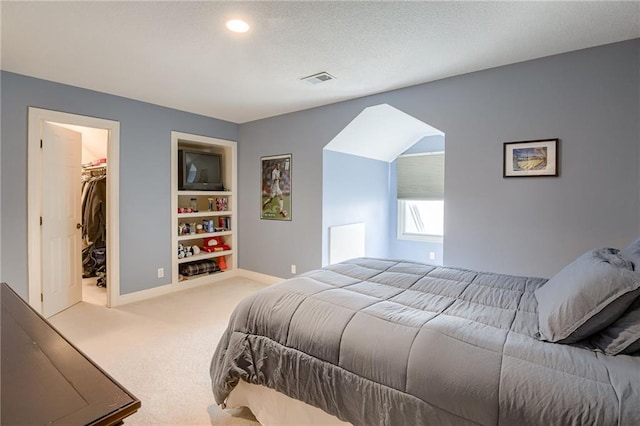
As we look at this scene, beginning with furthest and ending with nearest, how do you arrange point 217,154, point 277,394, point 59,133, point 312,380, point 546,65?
point 217,154, point 59,133, point 546,65, point 277,394, point 312,380

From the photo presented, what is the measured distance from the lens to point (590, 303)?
3.78 feet

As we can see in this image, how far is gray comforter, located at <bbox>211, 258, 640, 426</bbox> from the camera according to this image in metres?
0.97

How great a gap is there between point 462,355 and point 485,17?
2.07m

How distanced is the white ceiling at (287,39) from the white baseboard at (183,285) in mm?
2403

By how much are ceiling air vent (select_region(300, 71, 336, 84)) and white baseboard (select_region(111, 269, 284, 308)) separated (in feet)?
8.66

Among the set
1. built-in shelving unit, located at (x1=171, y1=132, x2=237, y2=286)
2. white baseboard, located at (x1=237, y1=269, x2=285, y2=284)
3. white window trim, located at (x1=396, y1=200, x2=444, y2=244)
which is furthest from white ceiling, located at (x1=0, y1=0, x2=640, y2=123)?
white baseboard, located at (x1=237, y1=269, x2=285, y2=284)

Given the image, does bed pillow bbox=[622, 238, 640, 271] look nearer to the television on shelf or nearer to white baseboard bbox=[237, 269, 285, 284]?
white baseboard bbox=[237, 269, 285, 284]

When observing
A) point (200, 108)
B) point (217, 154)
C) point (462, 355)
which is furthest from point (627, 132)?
point (217, 154)

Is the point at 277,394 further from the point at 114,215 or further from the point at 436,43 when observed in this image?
the point at 114,215

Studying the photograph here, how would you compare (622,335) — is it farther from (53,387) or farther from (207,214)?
(207,214)

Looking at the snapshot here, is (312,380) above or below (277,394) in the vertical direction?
above

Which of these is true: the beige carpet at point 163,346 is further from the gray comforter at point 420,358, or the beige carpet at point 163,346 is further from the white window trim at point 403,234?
the white window trim at point 403,234

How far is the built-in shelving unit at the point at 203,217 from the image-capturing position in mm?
4184

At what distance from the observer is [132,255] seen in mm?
3746
